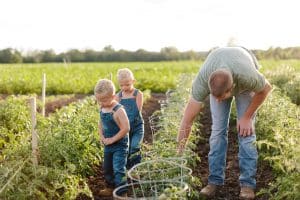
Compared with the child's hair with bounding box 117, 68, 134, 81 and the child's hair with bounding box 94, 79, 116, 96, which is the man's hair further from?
the child's hair with bounding box 117, 68, 134, 81

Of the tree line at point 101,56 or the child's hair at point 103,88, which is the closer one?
the child's hair at point 103,88

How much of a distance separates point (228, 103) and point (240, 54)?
0.69 metres

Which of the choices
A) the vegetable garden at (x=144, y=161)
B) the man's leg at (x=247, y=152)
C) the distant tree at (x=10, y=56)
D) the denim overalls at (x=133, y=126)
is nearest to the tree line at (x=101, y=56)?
the distant tree at (x=10, y=56)

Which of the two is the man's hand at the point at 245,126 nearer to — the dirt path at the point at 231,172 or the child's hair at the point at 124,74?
the dirt path at the point at 231,172

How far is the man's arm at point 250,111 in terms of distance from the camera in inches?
203

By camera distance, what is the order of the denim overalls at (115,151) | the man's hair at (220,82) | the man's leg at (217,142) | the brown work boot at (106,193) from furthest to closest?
the brown work boot at (106,193) < the denim overalls at (115,151) < the man's leg at (217,142) < the man's hair at (220,82)

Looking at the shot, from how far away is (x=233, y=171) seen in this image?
22.6 ft

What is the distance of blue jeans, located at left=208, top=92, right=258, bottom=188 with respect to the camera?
17.6 feet

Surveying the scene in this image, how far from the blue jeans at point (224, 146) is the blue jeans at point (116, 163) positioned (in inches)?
38.7

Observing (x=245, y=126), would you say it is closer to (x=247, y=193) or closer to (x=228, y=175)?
(x=247, y=193)

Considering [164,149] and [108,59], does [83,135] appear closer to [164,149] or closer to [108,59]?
[164,149]

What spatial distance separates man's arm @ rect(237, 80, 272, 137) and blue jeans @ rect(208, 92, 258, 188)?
0.08 meters

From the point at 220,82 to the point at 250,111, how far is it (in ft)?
3.03

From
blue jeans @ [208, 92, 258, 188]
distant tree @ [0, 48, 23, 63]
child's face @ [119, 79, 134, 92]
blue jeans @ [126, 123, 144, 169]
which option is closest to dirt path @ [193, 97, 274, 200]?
blue jeans @ [208, 92, 258, 188]
